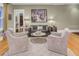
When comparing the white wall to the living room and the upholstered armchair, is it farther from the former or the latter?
the upholstered armchair

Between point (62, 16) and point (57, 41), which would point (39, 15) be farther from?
point (57, 41)

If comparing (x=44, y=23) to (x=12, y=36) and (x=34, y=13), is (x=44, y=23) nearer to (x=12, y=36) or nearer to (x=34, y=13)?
(x=34, y=13)

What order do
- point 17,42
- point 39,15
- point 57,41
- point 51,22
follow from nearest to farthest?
point 39,15 < point 51,22 < point 17,42 < point 57,41

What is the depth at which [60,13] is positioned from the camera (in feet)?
9.00

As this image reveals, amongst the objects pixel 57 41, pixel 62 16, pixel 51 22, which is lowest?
pixel 57 41

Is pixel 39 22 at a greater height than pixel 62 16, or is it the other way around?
pixel 62 16

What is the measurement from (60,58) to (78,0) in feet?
2.78

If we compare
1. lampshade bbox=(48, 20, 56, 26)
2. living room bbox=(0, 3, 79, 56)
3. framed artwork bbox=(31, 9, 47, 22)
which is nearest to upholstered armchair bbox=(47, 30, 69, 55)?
living room bbox=(0, 3, 79, 56)

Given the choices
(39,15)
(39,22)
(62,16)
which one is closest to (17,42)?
(39,22)

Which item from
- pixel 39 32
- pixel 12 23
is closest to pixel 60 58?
pixel 39 32

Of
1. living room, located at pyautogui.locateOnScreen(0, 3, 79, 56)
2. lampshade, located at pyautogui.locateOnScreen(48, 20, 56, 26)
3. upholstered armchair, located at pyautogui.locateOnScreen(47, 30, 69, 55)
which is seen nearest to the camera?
living room, located at pyautogui.locateOnScreen(0, 3, 79, 56)

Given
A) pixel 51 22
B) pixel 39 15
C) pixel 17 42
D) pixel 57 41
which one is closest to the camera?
pixel 39 15

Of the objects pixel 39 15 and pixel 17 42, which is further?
pixel 17 42

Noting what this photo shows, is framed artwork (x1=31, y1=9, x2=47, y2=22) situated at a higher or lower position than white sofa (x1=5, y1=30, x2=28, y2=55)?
higher
